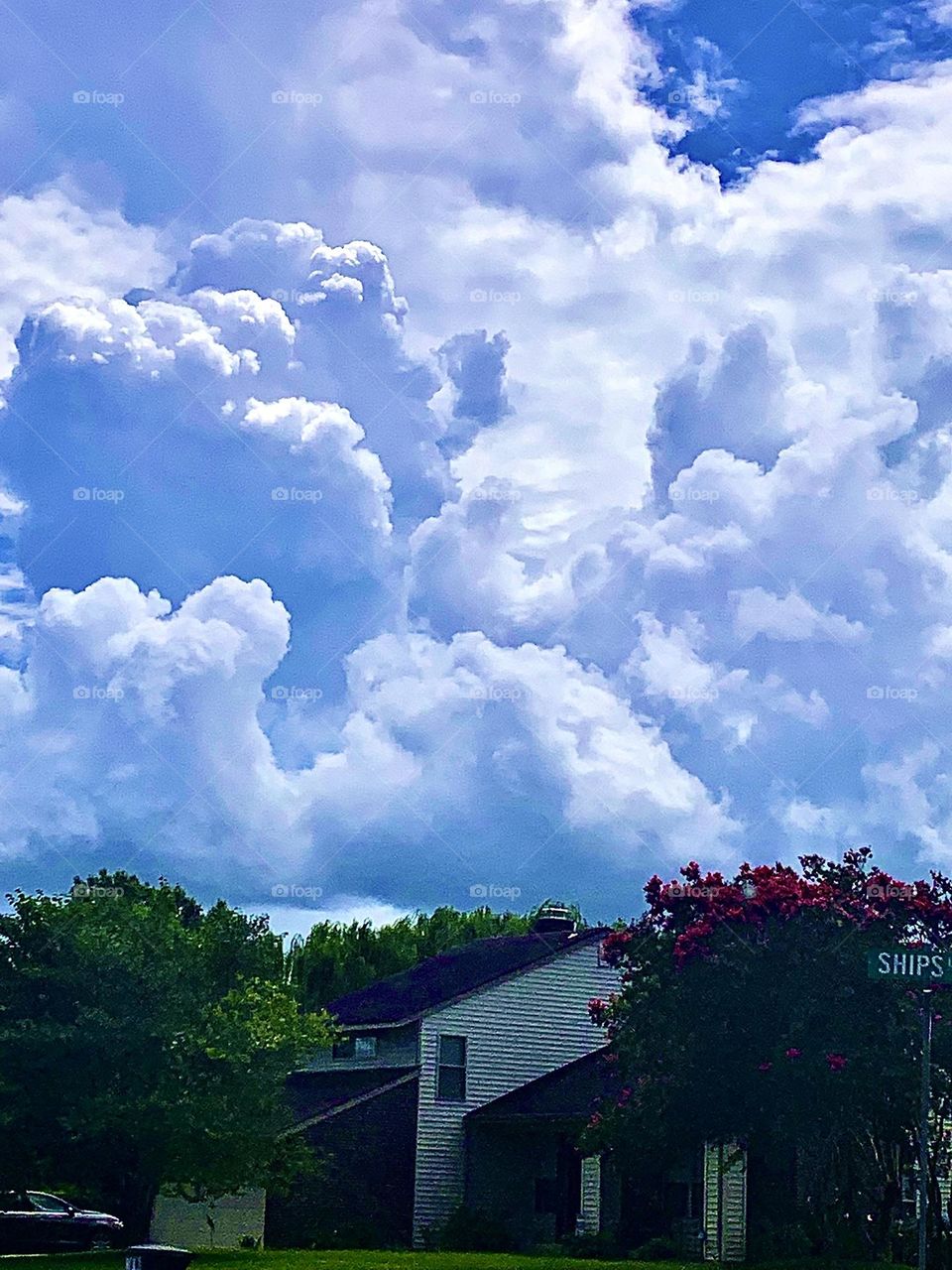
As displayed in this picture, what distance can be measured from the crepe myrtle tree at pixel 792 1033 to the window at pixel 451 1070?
1174 centimetres


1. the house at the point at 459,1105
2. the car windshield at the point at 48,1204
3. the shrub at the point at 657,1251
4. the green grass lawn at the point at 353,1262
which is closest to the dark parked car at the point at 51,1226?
the car windshield at the point at 48,1204

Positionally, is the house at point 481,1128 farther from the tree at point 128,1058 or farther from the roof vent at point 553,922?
the tree at point 128,1058

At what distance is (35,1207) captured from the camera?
3712 centimetres

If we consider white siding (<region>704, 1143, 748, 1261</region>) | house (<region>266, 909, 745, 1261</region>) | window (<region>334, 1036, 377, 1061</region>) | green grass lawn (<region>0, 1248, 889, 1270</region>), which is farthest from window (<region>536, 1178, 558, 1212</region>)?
green grass lawn (<region>0, 1248, 889, 1270</region>)

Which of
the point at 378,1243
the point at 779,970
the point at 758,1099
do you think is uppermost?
the point at 779,970

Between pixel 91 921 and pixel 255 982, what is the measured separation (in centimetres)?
390

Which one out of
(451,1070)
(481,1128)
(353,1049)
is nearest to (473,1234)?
(481,1128)

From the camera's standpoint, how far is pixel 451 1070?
47.1 m

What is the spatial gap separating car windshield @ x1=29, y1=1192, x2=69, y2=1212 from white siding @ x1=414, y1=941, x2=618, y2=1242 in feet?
36.0

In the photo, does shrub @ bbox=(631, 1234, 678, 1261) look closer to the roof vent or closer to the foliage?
the roof vent

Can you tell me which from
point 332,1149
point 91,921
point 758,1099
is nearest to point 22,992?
point 91,921

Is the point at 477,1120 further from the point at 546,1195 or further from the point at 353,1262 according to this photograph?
the point at 353,1262

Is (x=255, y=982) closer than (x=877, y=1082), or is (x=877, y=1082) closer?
(x=877, y=1082)

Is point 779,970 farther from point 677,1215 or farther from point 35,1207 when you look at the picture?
point 35,1207
